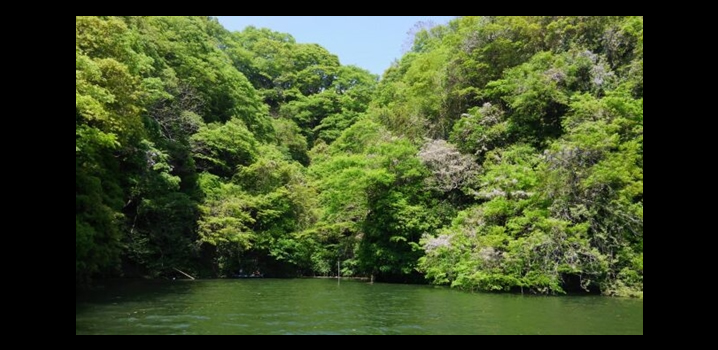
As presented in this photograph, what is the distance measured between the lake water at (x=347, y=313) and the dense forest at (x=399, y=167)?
1398 millimetres

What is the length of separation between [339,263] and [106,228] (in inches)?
479

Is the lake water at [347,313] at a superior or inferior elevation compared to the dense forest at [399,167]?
inferior

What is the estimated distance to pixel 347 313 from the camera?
35.7 feet

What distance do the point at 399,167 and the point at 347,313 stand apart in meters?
9.88

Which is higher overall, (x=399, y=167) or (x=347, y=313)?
(x=399, y=167)

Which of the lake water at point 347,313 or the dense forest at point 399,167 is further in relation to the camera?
the dense forest at point 399,167

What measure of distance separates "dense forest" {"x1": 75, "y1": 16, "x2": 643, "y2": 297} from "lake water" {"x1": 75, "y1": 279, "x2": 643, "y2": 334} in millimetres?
1398

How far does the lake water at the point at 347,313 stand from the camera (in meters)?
8.62

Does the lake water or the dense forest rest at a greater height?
the dense forest

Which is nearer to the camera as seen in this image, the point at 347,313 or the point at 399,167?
the point at 347,313

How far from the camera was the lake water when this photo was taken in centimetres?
862

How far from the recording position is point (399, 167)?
790 inches
